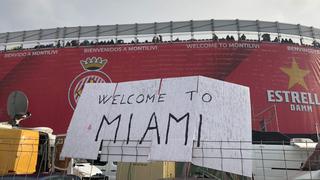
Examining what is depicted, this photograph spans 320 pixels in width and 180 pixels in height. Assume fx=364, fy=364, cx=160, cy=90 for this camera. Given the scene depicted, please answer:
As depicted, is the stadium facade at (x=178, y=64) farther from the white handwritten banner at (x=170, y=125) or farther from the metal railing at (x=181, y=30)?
the white handwritten banner at (x=170, y=125)

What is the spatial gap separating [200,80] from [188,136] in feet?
2.52

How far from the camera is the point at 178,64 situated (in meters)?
23.6

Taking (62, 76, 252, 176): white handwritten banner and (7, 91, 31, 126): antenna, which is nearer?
(62, 76, 252, 176): white handwritten banner

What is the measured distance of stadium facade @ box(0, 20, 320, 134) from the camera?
2253 centimetres

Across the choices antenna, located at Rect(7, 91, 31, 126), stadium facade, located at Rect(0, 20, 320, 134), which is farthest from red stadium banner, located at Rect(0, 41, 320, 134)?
antenna, located at Rect(7, 91, 31, 126)

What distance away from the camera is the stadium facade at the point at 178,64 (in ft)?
73.9

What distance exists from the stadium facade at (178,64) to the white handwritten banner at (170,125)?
17.1 m

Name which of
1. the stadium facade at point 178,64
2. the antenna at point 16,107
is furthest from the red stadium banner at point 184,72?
the antenna at point 16,107

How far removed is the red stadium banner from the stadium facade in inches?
2.4

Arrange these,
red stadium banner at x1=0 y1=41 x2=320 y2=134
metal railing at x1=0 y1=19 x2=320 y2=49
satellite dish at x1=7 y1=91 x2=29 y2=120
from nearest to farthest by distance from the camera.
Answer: satellite dish at x1=7 y1=91 x2=29 y2=120, red stadium banner at x1=0 y1=41 x2=320 y2=134, metal railing at x1=0 y1=19 x2=320 y2=49

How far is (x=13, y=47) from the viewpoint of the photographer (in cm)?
2797

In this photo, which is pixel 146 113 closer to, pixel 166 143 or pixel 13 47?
pixel 166 143

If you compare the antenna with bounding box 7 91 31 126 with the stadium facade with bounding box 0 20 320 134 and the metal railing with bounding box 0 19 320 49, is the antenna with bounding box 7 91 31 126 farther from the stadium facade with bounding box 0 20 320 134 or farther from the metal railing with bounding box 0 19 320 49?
the metal railing with bounding box 0 19 320 49

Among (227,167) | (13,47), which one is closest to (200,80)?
(227,167)
